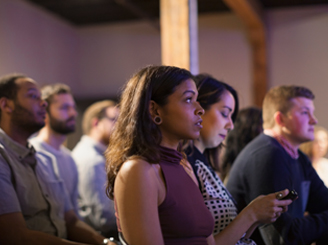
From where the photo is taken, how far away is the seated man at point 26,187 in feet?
5.60

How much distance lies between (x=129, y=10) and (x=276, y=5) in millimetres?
2422

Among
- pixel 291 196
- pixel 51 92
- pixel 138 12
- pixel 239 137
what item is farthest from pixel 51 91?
pixel 138 12

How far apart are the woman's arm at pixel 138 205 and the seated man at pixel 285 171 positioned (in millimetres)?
871

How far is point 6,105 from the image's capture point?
208 cm

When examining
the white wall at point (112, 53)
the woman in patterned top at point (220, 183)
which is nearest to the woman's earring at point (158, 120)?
the woman in patterned top at point (220, 183)

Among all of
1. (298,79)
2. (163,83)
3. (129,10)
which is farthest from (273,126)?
(129,10)

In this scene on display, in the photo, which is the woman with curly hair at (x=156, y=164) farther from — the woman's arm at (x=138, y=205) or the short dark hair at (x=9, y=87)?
the short dark hair at (x=9, y=87)

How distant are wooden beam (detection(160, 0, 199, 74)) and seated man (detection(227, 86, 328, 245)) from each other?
1.12 m

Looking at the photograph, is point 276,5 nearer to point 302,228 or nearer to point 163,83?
point 302,228

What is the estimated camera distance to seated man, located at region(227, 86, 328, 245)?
1.83 metres

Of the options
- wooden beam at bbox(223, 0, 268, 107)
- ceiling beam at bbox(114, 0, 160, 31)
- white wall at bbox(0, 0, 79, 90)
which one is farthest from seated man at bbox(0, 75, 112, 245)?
wooden beam at bbox(223, 0, 268, 107)

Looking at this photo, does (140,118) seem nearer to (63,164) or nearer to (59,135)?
(63,164)

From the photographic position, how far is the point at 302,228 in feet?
6.02

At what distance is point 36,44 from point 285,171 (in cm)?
534
